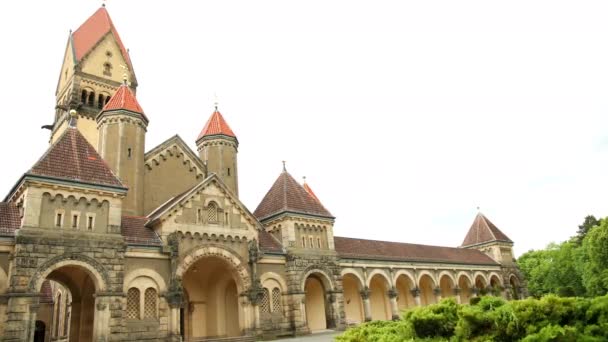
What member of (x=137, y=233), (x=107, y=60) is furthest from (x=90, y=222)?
(x=107, y=60)

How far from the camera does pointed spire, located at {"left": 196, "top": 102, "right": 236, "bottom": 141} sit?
3438cm

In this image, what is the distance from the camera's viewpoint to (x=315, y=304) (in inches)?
1257

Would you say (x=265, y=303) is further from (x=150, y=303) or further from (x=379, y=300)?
(x=379, y=300)

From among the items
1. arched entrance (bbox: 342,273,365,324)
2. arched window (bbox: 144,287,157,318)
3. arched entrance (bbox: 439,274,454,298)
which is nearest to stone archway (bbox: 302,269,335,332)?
arched entrance (bbox: 342,273,365,324)

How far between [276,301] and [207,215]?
22.5 feet

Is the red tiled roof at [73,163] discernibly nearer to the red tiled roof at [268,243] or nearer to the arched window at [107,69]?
the red tiled roof at [268,243]

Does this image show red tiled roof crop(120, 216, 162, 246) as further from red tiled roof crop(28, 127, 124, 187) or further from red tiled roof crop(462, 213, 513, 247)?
red tiled roof crop(462, 213, 513, 247)

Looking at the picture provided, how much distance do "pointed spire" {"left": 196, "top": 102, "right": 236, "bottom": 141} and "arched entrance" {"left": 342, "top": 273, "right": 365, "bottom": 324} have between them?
1471 centimetres

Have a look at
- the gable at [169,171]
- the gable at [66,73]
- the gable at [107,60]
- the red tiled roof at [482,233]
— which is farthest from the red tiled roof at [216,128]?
the red tiled roof at [482,233]

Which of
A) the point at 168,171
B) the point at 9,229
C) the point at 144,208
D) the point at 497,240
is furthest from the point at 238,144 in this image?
the point at 497,240

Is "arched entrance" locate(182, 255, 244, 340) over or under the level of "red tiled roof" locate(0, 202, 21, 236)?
under

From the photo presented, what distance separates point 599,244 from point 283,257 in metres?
30.9

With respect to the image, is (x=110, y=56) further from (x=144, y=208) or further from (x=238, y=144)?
(x=144, y=208)

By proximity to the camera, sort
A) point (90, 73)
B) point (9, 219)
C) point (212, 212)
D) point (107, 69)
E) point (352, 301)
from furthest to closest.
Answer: point (107, 69)
point (90, 73)
point (352, 301)
point (212, 212)
point (9, 219)
